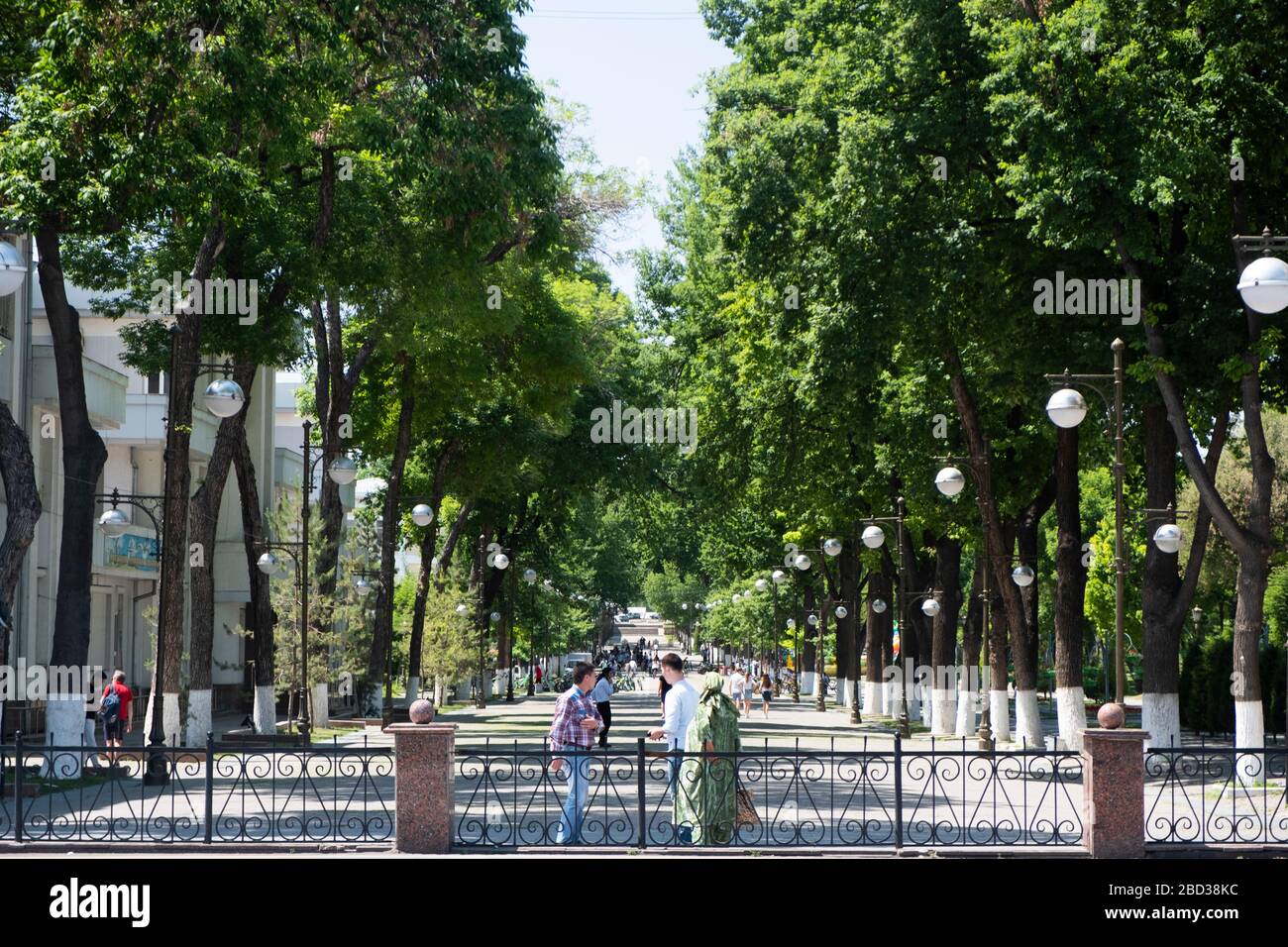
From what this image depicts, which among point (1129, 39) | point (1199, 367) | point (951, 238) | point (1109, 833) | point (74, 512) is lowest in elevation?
point (1109, 833)

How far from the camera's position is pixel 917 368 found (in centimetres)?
3275

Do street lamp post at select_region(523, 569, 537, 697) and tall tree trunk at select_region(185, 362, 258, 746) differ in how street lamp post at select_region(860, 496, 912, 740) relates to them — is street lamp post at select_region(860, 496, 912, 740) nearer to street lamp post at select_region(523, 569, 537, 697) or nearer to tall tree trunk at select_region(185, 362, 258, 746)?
tall tree trunk at select_region(185, 362, 258, 746)

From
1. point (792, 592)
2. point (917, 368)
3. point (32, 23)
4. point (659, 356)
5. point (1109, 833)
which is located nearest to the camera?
point (1109, 833)

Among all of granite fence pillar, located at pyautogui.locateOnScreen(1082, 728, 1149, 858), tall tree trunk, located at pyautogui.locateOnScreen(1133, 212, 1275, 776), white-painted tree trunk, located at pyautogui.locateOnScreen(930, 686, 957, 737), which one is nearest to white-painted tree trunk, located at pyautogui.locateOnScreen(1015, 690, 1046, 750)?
tall tree trunk, located at pyautogui.locateOnScreen(1133, 212, 1275, 776)

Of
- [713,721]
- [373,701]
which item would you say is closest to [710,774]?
[713,721]

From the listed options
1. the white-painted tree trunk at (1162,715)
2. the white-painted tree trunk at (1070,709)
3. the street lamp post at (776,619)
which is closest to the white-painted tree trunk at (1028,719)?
the white-painted tree trunk at (1070,709)

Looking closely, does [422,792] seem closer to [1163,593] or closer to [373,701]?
[1163,593]

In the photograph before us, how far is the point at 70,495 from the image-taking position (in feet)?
80.8

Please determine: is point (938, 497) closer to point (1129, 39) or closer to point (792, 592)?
point (1129, 39)

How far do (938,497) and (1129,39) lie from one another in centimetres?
1531

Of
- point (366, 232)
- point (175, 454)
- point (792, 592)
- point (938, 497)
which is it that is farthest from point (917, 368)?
point (792, 592)

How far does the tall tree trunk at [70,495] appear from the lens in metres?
24.0

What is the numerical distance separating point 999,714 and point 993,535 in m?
4.94

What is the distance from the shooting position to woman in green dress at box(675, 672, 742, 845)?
15461mm
